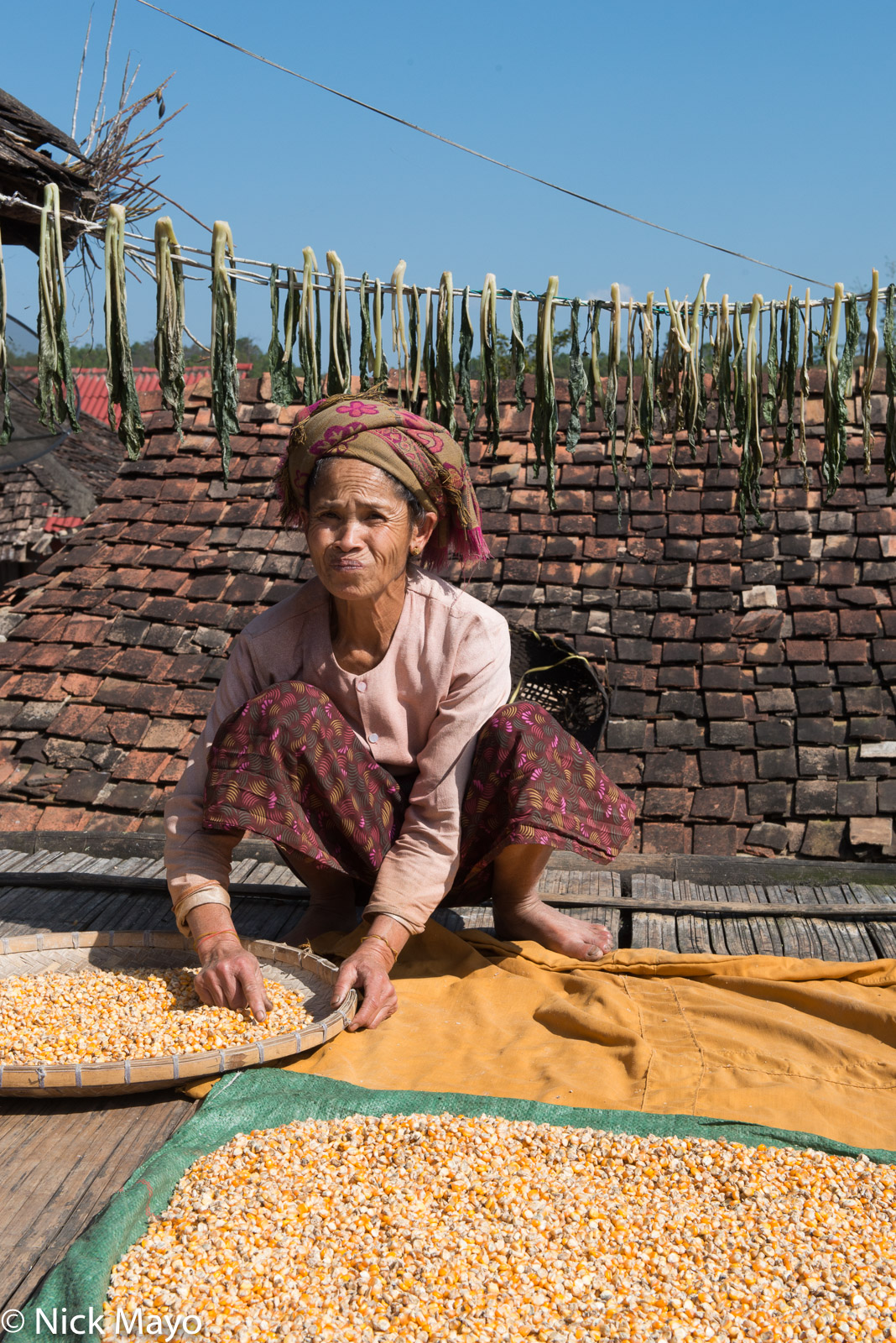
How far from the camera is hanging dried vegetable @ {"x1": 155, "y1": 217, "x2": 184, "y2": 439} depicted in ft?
10.1

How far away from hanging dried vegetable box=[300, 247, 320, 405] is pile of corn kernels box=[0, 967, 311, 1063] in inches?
76.1

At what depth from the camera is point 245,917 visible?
10.3 feet

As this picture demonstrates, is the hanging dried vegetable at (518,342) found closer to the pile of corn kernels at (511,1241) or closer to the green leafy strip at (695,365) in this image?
the green leafy strip at (695,365)

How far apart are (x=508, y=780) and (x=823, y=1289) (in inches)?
48.4

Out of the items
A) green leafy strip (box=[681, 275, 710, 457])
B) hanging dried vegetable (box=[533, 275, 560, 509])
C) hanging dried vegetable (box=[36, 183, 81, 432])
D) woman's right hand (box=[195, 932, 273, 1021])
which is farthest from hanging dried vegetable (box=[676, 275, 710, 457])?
woman's right hand (box=[195, 932, 273, 1021])

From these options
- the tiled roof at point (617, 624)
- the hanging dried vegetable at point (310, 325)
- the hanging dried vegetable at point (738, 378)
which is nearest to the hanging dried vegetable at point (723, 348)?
the hanging dried vegetable at point (738, 378)

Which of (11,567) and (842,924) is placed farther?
(11,567)

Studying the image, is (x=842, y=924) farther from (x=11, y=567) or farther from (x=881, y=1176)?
(x=11, y=567)

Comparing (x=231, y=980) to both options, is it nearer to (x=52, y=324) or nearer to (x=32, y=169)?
(x=52, y=324)

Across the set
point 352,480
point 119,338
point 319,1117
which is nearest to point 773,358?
point 352,480

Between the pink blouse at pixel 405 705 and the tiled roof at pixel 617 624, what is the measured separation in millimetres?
1698

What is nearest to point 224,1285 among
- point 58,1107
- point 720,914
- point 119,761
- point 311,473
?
point 58,1107

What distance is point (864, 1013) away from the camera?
7.64 ft

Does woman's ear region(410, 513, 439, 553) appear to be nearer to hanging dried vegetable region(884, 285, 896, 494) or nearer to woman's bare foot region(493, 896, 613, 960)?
woman's bare foot region(493, 896, 613, 960)
